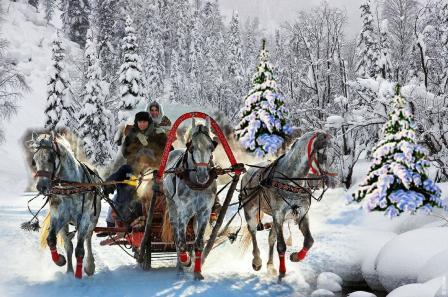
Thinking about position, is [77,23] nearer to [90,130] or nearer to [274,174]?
[90,130]

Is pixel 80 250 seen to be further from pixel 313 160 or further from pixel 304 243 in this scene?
pixel 313 160

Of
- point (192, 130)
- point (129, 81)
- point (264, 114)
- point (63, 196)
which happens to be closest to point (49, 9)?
point (129, 81)

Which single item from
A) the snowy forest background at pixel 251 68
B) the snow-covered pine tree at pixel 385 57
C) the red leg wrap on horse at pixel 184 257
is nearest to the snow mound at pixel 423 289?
the red leg wrap on horse at pixel 184 257

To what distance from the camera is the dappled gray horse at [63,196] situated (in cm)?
756

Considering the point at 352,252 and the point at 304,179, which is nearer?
the point at 304,179

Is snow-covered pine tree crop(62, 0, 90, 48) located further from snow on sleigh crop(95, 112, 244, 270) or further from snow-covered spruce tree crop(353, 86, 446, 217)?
snow on sleigh crop(95, 112, 244, 270)

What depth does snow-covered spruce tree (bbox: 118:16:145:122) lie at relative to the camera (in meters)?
34.9

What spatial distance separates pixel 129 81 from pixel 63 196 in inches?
1098

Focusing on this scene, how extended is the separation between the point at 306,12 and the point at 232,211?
1497cm

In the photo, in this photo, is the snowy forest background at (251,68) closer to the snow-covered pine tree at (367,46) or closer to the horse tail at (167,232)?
the snow-covered pine tree at (367,46)

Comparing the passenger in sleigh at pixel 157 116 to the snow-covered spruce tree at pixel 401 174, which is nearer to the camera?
the passenger in sleigh at pixel 157 116

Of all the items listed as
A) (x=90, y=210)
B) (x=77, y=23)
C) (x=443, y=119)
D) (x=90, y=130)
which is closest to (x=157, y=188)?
(x=90, y=210)

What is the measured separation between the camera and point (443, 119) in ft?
51.1

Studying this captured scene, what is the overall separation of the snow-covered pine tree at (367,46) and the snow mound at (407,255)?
2530cm
